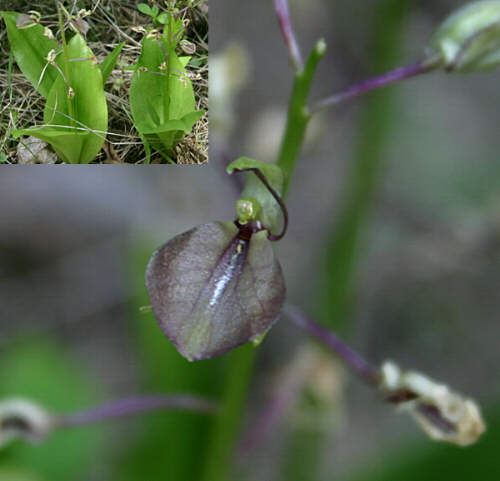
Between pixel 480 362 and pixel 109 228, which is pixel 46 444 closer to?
pixel 109 228

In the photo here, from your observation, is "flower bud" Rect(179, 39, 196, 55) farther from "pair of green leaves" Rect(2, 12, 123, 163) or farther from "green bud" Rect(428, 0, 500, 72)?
"green bud" Rect(428, 0, 500, 72)

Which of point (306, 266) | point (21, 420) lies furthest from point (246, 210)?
point (306, 266)

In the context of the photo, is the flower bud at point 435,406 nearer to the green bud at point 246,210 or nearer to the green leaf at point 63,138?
the green bud at point 246,210

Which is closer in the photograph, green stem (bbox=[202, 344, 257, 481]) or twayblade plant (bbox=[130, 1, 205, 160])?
twayblade plant (bbox=[130, 1, 205, 160])

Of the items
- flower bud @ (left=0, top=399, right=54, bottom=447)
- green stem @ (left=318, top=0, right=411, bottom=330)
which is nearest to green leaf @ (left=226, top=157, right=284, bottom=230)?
flower bud @ (left=0, top=399, right=54, bottom=447)

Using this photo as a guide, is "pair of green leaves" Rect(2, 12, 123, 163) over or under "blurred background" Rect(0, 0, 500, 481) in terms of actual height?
over

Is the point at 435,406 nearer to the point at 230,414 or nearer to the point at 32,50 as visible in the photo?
the point at 230,414

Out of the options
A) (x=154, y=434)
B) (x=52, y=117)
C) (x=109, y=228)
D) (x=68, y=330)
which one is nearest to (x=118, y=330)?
(x=68, y=330)
